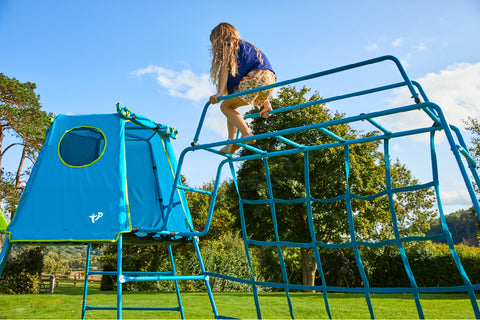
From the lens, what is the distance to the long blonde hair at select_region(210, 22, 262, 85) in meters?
3.33

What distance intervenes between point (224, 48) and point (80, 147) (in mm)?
1926

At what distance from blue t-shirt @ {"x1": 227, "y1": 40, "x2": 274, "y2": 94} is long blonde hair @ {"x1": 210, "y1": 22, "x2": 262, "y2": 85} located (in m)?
0.05

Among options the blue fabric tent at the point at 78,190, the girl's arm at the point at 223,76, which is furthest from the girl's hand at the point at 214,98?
the blue fabric tent at the point at 78,190

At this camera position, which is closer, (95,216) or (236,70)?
(95,216)

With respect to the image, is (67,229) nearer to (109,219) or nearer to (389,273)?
(109,219)

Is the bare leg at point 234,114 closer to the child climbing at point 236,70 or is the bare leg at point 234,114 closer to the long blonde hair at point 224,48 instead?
the child climbing at point 236,70

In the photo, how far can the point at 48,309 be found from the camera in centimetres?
972

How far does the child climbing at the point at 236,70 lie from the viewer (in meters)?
3.35

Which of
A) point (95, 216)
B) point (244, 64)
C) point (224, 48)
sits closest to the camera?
point (95, 216)

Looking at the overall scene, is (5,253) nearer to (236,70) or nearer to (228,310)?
(236,70)

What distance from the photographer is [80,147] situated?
4.04 m

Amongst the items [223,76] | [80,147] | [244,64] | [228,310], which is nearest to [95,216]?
[80,147]

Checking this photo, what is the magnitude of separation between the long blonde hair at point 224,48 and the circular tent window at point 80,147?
1192mm

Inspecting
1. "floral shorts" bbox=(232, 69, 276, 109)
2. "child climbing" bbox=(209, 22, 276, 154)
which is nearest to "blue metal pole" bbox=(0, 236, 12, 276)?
"child climbing" bbox=(209, 22, 276, 154)
